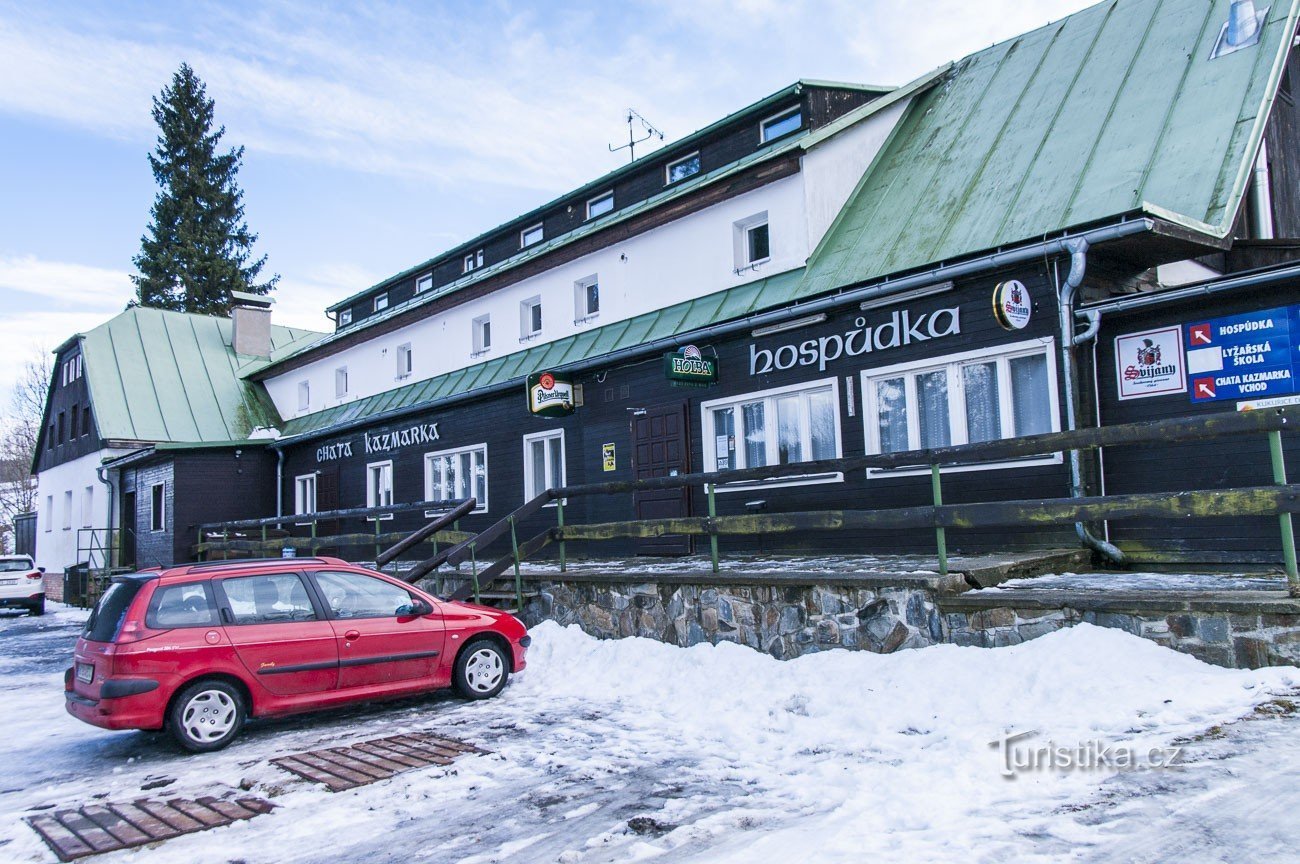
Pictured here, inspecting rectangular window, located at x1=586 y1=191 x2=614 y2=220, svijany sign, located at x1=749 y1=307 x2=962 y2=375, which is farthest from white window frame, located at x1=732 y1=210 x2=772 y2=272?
rectangular window, located at x1=586 y1=191 x2=614 y2=220

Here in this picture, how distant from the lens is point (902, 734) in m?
6.59

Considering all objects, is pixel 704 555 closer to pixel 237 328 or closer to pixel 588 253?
pixel 588 253

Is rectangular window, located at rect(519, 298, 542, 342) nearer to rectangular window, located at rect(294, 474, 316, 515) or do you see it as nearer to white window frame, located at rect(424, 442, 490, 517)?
white window frame, located at rect(424, 442, 490, 517)

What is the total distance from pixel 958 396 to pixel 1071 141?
373 cm

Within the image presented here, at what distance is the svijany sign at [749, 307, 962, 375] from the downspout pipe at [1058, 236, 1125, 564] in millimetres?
1430

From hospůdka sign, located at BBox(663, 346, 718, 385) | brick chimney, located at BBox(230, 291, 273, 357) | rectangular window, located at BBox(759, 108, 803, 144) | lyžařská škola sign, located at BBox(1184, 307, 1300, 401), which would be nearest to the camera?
lyžařská škola sign, located at BBox(1184, 307, 1300, 401)

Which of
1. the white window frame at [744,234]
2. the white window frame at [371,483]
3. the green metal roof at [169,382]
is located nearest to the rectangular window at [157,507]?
the green metal roof at [169,382]

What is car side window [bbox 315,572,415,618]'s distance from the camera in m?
8.66

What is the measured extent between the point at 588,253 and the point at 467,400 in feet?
13.4

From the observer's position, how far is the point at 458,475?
20.4m

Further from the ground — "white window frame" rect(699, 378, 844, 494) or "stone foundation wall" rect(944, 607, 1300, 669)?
"white window frame" rect(699, 378, 844, 494)

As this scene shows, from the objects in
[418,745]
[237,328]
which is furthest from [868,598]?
[237,328]

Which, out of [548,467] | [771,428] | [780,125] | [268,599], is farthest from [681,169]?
[268,599]

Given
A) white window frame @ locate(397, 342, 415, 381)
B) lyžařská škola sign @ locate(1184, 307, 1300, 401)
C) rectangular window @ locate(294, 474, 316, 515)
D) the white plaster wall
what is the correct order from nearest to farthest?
lyžařská škola sign @ locate(1184, 307, 1300, 401)
white window frame @ locate(397, 342, 415, 381)
rectangular window @ locate(294, 474, 316, 515)
the white plaster wall
